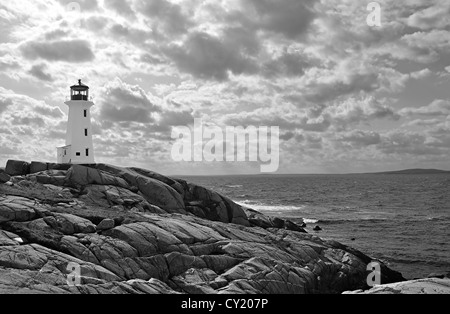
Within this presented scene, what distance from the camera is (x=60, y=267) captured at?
23.4 metres

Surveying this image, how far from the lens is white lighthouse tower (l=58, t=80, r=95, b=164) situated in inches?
1813

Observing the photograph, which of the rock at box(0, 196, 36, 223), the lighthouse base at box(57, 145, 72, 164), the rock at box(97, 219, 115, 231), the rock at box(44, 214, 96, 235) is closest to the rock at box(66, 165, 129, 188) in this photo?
the lighthouse base at box(57, 145, 72, 164)

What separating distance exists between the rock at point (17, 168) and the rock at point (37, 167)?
0.47m

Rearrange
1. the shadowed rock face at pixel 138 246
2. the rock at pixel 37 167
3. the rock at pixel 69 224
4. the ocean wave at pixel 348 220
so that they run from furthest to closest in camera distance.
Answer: the ocean wave at pixel 348 220
the rock at pixel 37 167
the rock at pixel 69 224
the shadowed rock face at pixel 138 246

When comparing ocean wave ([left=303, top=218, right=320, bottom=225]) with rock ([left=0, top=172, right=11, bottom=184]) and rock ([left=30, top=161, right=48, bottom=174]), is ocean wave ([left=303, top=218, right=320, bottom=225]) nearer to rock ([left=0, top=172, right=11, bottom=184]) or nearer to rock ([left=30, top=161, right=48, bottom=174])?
rock ([left=30, top=161, right=48, bottom=174])

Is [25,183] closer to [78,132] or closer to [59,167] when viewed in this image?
[59,167]

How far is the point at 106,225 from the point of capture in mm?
30094

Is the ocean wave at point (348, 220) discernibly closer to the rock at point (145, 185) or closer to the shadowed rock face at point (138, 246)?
the shadowed rock face at point (138, 246)

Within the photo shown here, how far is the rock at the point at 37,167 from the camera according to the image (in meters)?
42.9

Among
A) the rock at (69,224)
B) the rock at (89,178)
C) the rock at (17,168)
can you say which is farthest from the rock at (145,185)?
the rock at (69,224)

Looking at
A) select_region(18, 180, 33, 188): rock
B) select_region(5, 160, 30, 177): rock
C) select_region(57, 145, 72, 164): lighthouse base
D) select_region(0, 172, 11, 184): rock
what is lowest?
select_region(18, 180, 33, 188): rock

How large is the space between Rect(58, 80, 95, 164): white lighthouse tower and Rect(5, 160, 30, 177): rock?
4119mm

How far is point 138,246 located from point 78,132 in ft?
73.0

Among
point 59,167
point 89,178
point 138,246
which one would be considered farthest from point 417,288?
point 59,167
